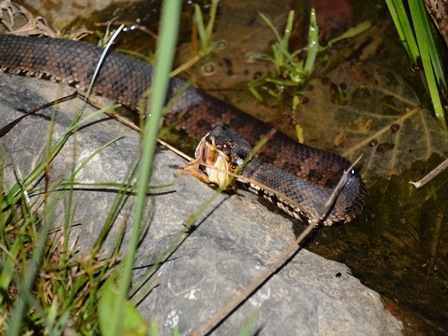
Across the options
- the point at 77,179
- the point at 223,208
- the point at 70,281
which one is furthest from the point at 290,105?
the point at 70,281

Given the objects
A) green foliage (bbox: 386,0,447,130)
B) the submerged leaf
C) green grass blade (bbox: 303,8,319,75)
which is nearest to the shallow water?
the submerged leaf

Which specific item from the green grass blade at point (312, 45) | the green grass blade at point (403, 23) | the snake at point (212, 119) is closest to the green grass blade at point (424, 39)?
the green grass blade at point (403, 23)

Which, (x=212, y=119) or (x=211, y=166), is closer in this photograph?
(x=211, y=166)

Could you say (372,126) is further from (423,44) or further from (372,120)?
(423,44)

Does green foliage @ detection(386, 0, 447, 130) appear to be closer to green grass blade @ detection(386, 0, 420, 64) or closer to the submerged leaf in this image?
green grass blade @ detection(386, 0, 420, 64)

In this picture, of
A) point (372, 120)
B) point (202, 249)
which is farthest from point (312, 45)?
point (202, 249)
